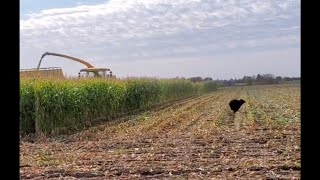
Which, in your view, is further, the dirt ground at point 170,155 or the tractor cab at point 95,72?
the tractor cab at point 95,72

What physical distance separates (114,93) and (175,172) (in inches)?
425

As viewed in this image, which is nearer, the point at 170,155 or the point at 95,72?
the point at 170,155

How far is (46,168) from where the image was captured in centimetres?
585

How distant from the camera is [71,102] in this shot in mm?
11992

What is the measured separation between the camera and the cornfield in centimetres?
1055

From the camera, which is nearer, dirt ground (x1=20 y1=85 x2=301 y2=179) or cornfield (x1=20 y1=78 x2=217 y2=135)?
dirt ground (x1=20 y1=85 x2=301 y2=179)

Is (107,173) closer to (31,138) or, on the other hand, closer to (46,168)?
(46,168)

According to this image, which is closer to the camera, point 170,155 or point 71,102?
point 170,155

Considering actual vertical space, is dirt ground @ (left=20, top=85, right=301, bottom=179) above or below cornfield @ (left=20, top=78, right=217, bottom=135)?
below

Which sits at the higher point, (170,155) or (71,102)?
(71,102)

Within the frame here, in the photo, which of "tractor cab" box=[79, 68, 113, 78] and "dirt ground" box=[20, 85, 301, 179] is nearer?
"dirt ground" box=[20, 85, 301, 179]

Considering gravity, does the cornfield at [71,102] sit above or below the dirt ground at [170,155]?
above

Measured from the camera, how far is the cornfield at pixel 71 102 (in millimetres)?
10555
